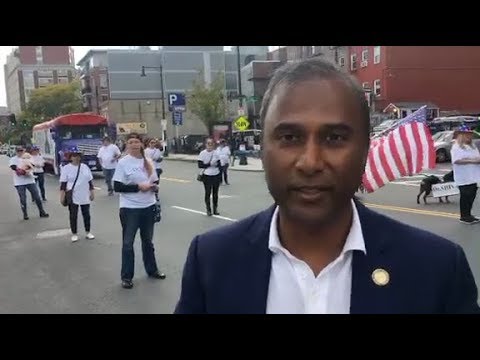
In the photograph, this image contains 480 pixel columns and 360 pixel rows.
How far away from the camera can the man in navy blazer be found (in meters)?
1.27

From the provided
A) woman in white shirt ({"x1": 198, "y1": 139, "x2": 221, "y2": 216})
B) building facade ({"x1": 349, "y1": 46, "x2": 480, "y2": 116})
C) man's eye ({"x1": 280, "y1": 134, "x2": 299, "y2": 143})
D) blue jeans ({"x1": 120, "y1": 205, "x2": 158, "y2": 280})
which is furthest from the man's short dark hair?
building facade ({"x1": 349, "y1": 46, "x2": 480, "y2": 116})

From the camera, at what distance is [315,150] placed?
124cm

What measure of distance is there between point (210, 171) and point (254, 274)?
400 inches

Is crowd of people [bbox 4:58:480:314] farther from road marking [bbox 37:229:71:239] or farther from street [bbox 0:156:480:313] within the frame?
road marking [bbox 37:229:71:239]

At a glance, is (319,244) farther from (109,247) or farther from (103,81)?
(103,81)

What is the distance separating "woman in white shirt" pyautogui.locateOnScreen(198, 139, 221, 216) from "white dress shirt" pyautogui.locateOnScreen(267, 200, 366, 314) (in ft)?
32.7

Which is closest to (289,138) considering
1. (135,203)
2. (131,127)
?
(135,203)

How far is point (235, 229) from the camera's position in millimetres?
1548

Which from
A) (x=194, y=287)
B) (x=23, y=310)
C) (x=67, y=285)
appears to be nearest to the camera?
(x=194, y=287)

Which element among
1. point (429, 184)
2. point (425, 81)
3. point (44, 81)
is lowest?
point (429, 184)

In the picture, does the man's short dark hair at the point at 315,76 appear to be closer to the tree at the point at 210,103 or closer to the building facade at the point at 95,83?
the tree at the point at 210,103

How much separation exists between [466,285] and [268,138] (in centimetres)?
65
